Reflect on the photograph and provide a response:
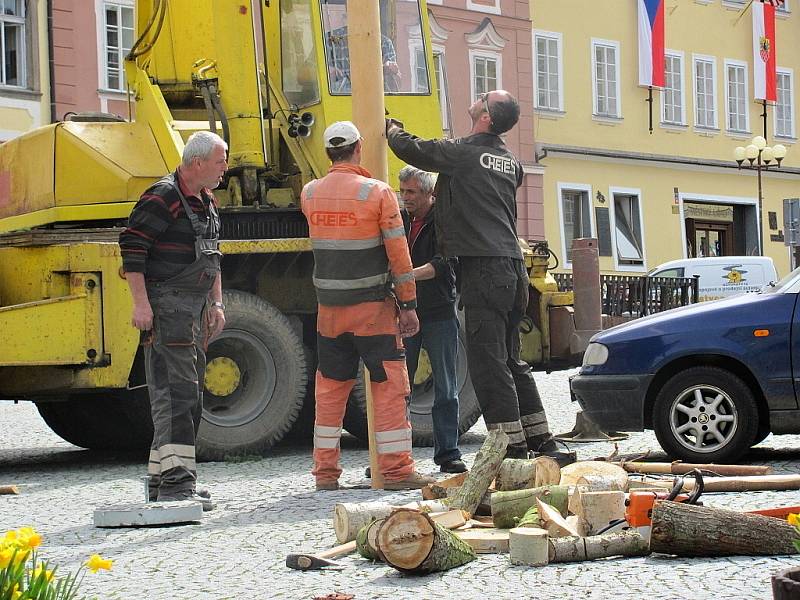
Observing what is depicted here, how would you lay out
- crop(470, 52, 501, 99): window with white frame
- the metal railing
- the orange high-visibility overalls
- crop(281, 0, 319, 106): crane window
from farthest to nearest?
crop(470, 52, 501, 99): window with white frame, the metal railing, crop(281, 0, 319, 106): crane window, the orange high-visibility overalls

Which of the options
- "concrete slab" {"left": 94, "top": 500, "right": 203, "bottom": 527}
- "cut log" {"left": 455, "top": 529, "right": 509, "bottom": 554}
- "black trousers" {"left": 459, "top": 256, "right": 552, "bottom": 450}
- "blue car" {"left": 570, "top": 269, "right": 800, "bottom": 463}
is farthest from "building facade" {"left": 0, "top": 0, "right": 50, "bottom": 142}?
"cut log" {"left": 455, "top": 529, "right": 509, "bottom": 554}

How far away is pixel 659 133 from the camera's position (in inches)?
1636

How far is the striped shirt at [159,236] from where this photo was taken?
8.34 m

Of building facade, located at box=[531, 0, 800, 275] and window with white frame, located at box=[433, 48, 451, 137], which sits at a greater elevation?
building facade, located at box=[531, 0, 800, 275]

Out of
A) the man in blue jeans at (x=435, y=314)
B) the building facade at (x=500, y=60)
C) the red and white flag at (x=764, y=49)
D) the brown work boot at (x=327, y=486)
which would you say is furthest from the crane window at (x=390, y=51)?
the red and white flag at (x=764, y=49)

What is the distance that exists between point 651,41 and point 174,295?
33.4 m

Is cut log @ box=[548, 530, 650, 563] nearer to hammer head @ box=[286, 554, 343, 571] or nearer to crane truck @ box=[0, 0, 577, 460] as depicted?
hammer head @ box=[286, 554, 343, 571]

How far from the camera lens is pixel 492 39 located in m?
38.3

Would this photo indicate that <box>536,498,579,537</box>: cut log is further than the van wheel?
No

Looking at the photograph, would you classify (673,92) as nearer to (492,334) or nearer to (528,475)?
(492,334)

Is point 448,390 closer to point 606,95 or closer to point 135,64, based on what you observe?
point 135,64

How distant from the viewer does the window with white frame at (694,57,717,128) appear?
42.9m

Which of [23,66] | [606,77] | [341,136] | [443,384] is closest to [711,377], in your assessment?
[443,384]

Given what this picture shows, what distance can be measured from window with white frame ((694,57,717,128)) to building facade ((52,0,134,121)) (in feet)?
57.5
